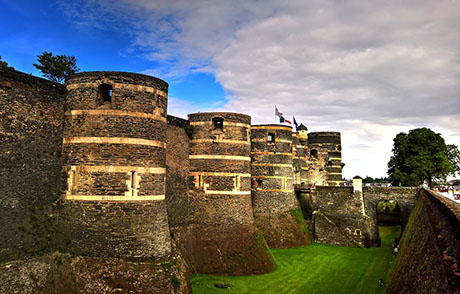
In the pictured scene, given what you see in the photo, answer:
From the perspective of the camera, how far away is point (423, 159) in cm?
4888

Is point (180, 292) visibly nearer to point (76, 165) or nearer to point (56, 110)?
point (76, 165)

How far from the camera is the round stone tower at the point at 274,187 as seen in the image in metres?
32.8

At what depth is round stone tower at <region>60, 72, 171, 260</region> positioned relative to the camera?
1556 centimetres

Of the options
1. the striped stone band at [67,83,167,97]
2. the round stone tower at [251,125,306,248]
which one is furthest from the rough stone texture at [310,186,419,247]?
the striped stone band at [67,83,167,97]

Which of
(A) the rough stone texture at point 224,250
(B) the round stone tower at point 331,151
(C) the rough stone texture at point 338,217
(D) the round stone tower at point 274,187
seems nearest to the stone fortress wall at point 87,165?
(A) the rough stone texture at point 224,250

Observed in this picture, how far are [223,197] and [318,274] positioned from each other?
9396mm

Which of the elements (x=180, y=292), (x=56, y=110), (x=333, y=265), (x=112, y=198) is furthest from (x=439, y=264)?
(x=333, y=265)

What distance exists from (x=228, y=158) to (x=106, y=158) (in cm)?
1144

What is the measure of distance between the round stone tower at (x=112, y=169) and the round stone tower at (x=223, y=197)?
703 cm

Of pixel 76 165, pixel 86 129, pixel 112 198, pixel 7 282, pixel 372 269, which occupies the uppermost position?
pixel 86 129

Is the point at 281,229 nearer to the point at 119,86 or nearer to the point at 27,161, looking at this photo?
the point at 119,86

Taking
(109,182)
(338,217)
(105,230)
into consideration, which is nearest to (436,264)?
(105,230)

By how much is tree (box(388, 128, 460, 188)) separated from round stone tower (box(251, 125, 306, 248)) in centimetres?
2415

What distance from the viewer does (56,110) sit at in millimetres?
16469
